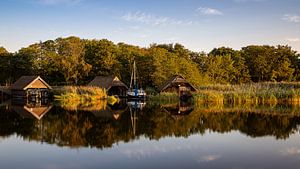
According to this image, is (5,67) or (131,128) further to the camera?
(5,67)

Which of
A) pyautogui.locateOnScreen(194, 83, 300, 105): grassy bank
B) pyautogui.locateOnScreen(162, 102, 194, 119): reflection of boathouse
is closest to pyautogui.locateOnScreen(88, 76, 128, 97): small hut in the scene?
pyautogui.locateOnScreen(194, 83, 300, 105): grassy bank

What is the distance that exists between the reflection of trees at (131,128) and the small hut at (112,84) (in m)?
22.0

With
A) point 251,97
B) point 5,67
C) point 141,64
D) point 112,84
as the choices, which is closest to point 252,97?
point 251,97

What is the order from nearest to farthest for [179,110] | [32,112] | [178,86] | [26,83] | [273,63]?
[32,112]
[179,110]
[178,86]
[26,83]
[273,63]

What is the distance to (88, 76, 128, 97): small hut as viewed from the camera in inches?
1697

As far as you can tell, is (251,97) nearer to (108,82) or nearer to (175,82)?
(175,82)

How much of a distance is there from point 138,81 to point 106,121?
2860cm

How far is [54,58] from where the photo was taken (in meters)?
51.1

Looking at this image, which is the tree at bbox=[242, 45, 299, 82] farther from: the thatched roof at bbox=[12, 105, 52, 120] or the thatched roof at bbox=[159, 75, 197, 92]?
the thatched roof at bbox=[12, 105, 52, 120]

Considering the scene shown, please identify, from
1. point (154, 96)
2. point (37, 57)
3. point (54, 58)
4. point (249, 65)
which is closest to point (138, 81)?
point (154, 96)

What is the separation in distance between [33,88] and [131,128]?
97.8 ft

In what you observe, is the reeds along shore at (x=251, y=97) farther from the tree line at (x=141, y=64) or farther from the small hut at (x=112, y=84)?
the small hut at (x=112, y=84)

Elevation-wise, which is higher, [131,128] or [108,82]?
[108,82]

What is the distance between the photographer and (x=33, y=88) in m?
43.3
